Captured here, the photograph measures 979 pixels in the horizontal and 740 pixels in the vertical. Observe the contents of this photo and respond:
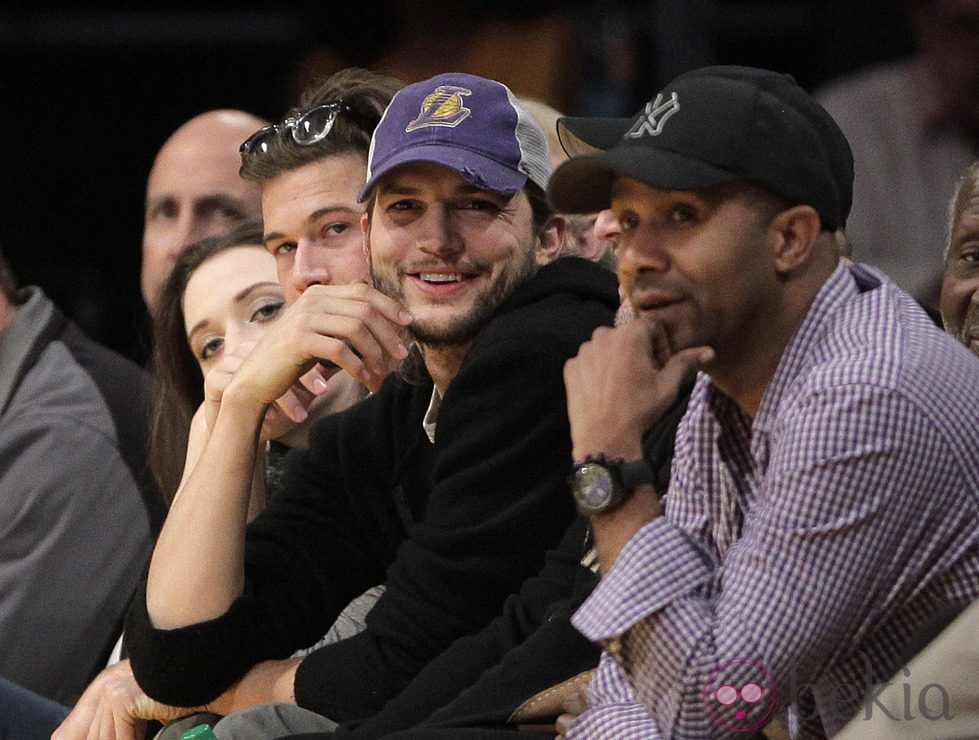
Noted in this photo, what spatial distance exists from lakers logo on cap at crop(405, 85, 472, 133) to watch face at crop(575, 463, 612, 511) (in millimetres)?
801

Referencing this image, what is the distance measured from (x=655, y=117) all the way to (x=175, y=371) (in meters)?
1.65

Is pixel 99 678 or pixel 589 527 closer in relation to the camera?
pixel 589 527

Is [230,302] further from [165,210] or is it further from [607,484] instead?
[607,484]

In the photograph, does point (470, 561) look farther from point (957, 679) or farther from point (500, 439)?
point (957, 679)

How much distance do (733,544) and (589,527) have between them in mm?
349

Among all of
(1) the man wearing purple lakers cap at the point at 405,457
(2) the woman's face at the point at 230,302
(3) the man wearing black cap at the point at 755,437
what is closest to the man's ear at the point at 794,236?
(3) the man wearing black cap at the point at 755,437

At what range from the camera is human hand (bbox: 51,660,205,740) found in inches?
97.3

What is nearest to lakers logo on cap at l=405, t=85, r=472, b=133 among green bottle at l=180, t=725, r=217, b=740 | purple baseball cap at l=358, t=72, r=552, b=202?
purple baseball cap at l=358, t=72, r=552, b=202

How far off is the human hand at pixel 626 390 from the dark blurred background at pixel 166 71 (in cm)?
267

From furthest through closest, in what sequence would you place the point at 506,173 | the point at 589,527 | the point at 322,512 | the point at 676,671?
the point at 322,512 < the point at 506,173 < the point at 589,527 < the point at 676,671

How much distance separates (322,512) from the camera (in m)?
2.51

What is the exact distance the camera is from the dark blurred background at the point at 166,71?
436 centimetres

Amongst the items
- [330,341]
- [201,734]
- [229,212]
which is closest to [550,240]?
[330,341]

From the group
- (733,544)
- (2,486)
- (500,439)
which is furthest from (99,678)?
(733,544)
